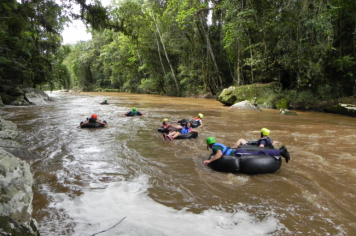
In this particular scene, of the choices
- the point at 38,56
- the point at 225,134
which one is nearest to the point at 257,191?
the point at 225,134

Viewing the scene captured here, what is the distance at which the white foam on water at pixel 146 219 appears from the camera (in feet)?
10.7

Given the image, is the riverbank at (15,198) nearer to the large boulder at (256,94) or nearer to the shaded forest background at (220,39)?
the shaded forest background at (220,39)

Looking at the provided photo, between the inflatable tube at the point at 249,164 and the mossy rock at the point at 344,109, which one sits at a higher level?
the mossy rock at the point at 344,109

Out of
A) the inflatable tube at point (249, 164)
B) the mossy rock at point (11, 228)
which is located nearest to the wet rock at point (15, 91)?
the inflatable tube at point (249, 164)

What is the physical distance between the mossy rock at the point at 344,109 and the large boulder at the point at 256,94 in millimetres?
3674

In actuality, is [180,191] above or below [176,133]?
below

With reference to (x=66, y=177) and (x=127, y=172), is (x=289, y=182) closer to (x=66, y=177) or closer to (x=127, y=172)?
(x=127, y=172)

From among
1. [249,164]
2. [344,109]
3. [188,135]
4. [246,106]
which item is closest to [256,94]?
[246,106]

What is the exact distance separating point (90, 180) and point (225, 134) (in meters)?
5.58

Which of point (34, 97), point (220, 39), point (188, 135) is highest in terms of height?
point (220, 39)

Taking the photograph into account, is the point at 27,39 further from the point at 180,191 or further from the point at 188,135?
the point at 180,191

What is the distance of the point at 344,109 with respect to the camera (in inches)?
547

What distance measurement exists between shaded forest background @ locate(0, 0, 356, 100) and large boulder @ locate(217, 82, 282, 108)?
1.17 meters

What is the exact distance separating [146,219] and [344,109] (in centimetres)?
1439
